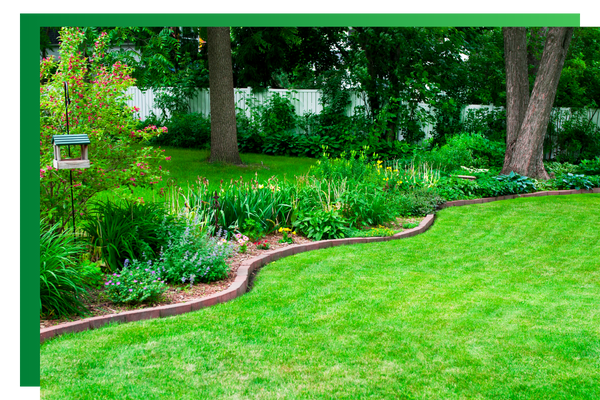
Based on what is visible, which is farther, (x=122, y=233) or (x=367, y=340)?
(x=122, y=233)

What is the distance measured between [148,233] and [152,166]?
0.90 meters

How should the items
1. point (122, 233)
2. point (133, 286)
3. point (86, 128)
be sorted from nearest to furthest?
1. point (133, 286)
2. point (122, 233)
3. point (86, 128)

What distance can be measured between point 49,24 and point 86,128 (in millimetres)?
2853

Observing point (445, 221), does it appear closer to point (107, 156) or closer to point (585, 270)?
point (585, 270)

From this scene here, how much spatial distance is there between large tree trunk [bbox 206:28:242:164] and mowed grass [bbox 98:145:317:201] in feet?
1.38

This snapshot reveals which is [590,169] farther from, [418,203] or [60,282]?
[60,282]

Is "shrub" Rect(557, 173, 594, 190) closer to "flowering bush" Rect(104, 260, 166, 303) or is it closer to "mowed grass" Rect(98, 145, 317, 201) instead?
"mowed grass" Rect(98, 145, 317, 201)

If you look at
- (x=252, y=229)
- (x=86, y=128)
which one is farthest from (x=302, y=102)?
(x=86, y=128)

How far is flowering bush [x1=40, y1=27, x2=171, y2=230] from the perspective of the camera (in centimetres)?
584

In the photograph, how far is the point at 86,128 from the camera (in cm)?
587

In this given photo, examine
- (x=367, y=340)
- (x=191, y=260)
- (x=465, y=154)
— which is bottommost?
(x=367, y=340)

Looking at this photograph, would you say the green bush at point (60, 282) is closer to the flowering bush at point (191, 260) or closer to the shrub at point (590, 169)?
the flowering bush at point (191, 260)

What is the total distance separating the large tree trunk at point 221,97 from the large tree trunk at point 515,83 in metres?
6.51

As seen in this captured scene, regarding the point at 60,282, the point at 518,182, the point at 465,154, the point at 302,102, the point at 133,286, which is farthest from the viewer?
the point at 302,102
